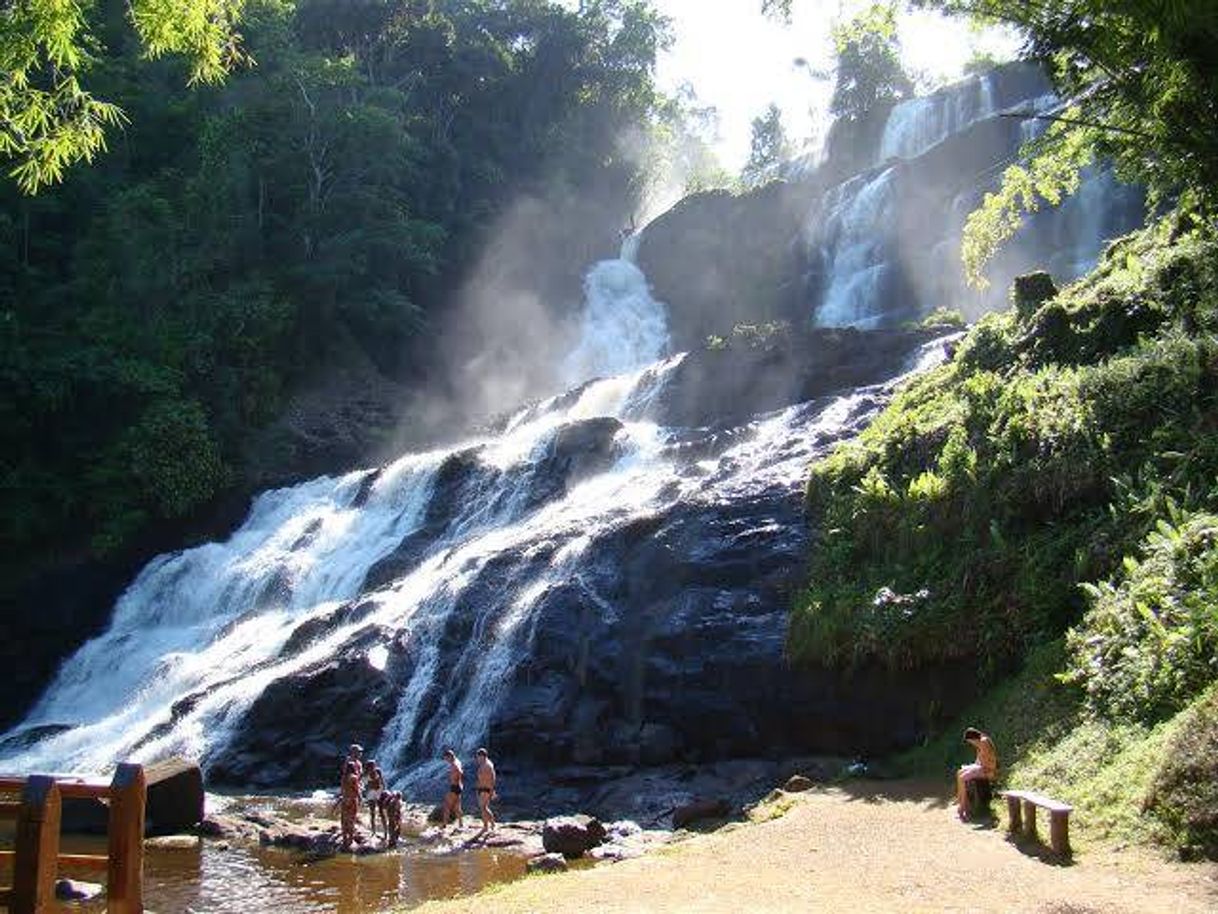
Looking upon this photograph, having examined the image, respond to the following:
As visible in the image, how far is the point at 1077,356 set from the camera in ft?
58.6

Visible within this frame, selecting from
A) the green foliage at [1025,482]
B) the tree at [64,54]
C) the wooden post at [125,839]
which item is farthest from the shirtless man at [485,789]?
the tree at [64,54]

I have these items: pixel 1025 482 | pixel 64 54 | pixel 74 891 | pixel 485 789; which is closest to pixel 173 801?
pixel 74 891

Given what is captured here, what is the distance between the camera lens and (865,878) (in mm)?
8664

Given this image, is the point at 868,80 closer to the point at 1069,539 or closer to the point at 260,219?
the point at 260,219

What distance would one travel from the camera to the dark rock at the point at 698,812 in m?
13.7

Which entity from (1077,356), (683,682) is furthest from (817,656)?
(1077,356)

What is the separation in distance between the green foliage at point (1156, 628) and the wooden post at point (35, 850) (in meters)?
9.19

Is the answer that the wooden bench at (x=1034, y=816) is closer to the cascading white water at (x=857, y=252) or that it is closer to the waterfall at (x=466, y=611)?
the waterfall at (x=466, y=611)

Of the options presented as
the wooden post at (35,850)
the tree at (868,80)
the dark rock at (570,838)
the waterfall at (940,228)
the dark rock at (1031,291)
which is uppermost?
the tree at (868,80)

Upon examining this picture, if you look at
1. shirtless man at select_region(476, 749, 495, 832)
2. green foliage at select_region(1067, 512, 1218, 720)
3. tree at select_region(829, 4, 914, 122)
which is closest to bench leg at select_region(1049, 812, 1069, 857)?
green foliage at select_region(1067, 512, 1218, 720)

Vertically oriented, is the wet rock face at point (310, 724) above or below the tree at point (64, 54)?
below

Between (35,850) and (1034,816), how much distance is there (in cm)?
798

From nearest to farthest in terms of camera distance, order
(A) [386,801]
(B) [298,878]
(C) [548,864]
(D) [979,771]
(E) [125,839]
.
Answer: (E) [125,839] < (D) [979,771] < (C) [548,864] < (B) [298,878] < (A) [386,801]

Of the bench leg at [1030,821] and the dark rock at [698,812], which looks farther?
the dark rock at [698,812]
